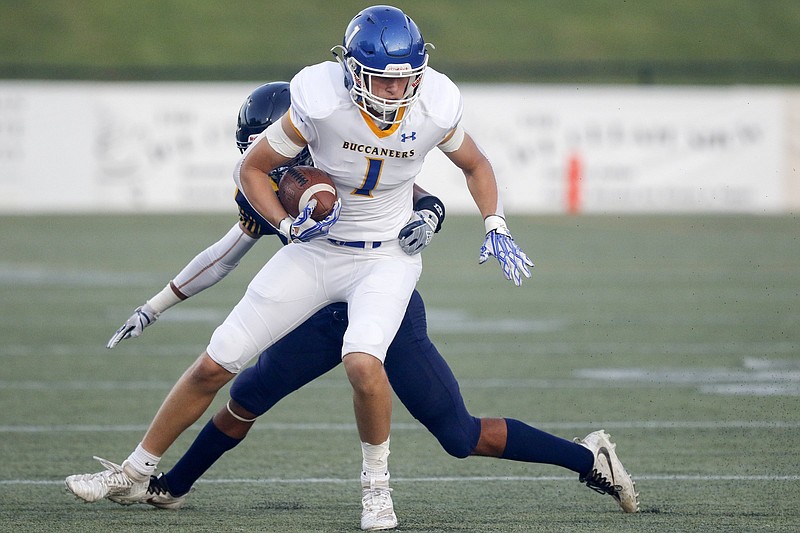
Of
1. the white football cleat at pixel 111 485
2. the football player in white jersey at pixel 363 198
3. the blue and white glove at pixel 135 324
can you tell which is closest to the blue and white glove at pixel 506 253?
the football player in white jersey at pixel 363 198

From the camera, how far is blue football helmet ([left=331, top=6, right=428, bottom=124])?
13.1 feet

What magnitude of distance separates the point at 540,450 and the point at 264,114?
1.49m

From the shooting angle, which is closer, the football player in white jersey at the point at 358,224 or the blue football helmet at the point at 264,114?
the football player in white jersey at the point at 358,224

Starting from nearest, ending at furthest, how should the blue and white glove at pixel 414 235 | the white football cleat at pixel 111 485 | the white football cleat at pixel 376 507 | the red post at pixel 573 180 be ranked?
1. the white football cleat at pixel 376 507
2. the white football cleat at pixel 111 485
3. the blue and white glove at pixel 414 235
4. the red post at pixel 573 180

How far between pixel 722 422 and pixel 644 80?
15461mm

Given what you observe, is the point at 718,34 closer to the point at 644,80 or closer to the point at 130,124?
the point at 644,80

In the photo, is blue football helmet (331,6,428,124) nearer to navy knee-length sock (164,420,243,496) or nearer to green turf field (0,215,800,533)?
navy knee-length sock (164,420,243,496)

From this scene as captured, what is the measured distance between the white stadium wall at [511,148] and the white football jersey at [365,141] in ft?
44.4

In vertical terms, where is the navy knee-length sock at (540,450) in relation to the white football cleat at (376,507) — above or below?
above

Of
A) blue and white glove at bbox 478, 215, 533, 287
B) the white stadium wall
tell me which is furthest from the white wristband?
the white stadium wall

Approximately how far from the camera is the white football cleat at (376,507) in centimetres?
400

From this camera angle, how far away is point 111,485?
4.21 meters

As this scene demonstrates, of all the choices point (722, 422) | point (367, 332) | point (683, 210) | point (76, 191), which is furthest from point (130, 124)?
point (367, 332)

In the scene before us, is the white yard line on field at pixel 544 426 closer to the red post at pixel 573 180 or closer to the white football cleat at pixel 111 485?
the white football cleat at pixel 111 485
